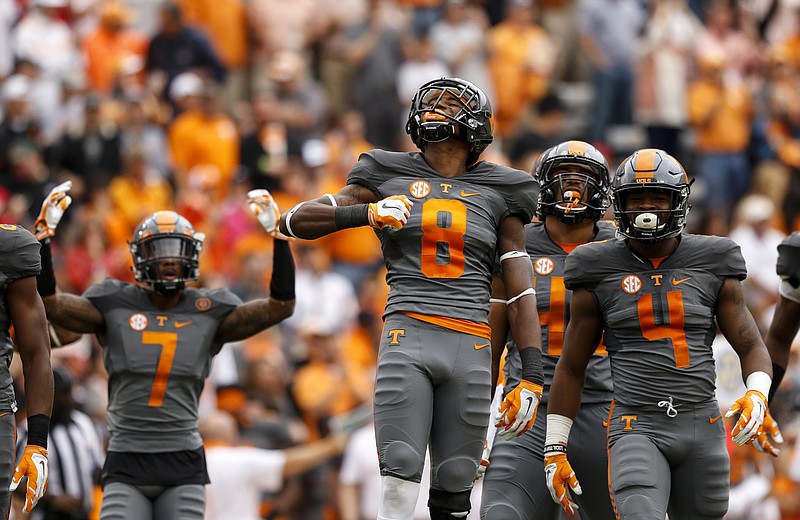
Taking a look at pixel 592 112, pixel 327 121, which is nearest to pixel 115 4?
pixel 327 121

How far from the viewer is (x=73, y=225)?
50.2 feet

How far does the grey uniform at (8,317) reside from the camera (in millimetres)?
7789

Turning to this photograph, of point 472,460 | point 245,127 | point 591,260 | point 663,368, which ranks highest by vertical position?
point 245,127

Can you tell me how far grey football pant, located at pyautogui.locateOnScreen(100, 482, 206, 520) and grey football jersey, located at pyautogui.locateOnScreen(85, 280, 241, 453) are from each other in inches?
9.4

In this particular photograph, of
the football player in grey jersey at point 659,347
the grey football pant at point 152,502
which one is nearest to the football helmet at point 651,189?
the football player in grey jersey at point 659,347

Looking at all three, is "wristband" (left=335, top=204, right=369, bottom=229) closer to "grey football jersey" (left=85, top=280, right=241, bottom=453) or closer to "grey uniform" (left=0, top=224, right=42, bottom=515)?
"grey uniform" (left=0, top=224, right=42, bottom=515)

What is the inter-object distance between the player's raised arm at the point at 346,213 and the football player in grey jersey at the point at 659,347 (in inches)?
43.7

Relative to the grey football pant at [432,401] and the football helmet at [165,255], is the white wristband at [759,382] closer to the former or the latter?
the grey football pant at [432,401]

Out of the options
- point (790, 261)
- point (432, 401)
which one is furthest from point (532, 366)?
point (790, 261)

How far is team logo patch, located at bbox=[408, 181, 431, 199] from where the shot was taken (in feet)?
26.7

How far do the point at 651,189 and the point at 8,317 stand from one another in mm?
3380

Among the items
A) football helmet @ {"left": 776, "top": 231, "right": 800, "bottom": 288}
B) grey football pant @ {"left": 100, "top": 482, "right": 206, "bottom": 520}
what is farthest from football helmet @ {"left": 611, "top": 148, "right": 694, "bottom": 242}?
grey football pant @ {"left": 100, "top": 482, "right": 206, "bottom": 520}

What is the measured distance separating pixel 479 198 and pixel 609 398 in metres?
1.52

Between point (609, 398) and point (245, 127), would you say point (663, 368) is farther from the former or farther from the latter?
point (245, 127)
